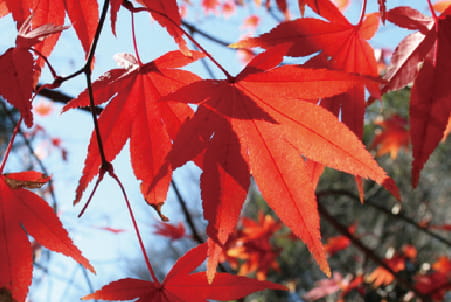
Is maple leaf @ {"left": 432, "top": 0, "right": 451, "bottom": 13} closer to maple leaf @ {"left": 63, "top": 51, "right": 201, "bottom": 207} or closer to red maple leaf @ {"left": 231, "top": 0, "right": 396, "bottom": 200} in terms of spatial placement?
red maple leaf @ {"left": 231, "top": 0, "right": 396, "bottom": 200}

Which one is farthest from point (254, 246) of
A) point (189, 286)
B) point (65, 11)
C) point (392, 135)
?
point (65, 11)

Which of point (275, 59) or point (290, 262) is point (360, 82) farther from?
point (290, 262)

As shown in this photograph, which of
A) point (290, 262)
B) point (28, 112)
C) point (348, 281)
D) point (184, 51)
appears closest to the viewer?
point (28, 112)

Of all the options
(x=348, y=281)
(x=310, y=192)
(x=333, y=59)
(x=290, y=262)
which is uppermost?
(x=333, y=59)

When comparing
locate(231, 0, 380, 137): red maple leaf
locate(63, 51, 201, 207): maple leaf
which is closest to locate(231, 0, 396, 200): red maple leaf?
locate(231, 0, 380, 137): red maple leaf

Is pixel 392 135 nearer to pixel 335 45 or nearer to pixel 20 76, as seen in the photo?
pixel 335 45

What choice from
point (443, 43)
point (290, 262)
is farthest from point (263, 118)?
point (290, 262)

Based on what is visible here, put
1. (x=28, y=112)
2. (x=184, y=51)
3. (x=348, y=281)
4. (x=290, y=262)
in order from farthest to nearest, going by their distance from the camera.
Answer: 1. (x=290, y=262)
2. (x=348, y=281)
3. (x=184, y=51)
4. (x=28, y=112)

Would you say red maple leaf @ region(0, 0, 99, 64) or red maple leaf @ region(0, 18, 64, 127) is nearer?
red maple leaf @ region(0, 18, 64, 127)

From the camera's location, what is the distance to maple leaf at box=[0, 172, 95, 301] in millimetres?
450

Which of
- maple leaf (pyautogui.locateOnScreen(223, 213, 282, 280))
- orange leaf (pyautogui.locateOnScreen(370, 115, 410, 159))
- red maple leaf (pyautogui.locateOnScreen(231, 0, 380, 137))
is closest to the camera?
red maple leaf (pyautogui.locateOnScreen(231, 0, 380, 137))

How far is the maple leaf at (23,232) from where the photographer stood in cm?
45

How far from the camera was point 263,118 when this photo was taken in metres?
0.45

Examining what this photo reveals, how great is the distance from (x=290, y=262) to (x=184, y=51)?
15.9 feet
